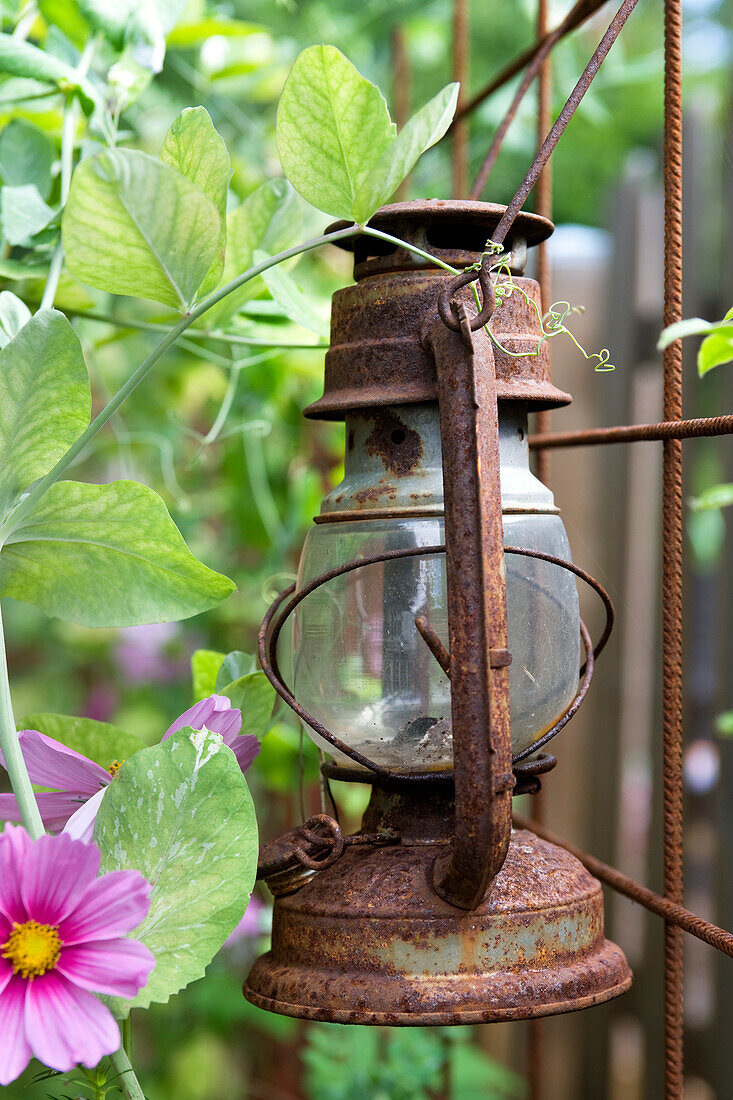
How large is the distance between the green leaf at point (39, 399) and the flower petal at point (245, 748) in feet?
0.56

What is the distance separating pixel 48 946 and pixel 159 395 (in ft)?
4.52

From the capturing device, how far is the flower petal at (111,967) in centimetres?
38

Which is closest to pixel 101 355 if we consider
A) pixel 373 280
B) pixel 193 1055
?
pixel 193 1055

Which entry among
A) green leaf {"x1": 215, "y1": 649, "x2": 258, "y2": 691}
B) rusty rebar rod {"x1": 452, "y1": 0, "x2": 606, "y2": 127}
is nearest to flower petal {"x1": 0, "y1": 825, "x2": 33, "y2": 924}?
green leaf {"x1": 215, "y1": 649, "x2": 258, "y2": 691}

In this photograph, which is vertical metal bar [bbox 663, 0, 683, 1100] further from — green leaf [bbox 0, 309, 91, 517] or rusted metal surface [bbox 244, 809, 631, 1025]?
green leaf [bbox 0, 309, 91, 517]

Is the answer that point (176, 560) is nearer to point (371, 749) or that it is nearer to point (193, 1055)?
point (371, 749)

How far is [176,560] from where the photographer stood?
1.66ft

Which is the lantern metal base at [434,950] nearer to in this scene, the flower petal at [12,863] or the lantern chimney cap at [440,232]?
the flower petal at [12,863]

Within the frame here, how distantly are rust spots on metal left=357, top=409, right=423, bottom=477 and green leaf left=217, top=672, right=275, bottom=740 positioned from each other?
0.44 ft

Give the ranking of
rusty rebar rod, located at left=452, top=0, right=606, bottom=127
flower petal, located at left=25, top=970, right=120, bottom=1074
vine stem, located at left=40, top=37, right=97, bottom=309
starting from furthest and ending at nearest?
rusty rebar rod, located at left=452, top=0, right=606, bottom=127 < vine stem, located at left=40, top=37, right=97, bottom=309 < flower petal, located at left=25, top=970, right=120, bottom=1074

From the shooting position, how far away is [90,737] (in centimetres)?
58

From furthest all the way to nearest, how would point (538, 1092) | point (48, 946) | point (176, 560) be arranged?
1. point (538, 1092)
2. point (176, 560)
3. point (48, 946)

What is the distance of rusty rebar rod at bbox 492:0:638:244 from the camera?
447mm

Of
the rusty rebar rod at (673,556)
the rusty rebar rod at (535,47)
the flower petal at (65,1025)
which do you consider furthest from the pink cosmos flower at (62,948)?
the rusty rebar rod at (535,47)
